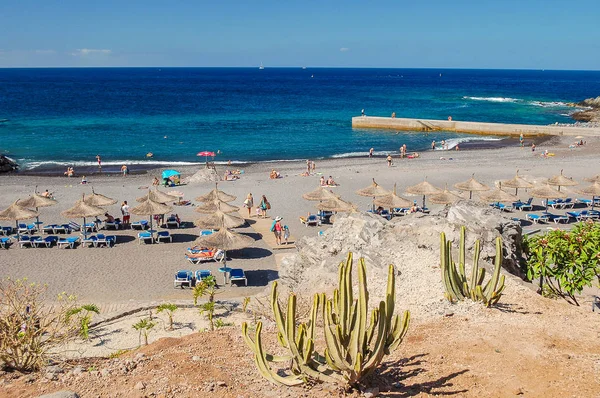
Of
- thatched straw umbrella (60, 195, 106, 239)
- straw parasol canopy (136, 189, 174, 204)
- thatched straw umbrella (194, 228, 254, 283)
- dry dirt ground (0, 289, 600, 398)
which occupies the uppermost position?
dry dirt ground (0, 289, 600, 398)

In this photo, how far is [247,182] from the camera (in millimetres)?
32344

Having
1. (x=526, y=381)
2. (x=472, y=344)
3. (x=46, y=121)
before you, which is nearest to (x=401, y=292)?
(x=472, y=344)

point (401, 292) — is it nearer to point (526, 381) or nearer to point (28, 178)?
point (526, 381)

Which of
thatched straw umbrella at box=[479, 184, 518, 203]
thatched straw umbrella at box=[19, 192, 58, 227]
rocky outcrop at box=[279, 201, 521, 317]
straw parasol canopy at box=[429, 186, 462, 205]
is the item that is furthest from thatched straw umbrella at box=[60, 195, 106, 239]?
thatched straw umbrella at box=[479, 184, 518, 203]

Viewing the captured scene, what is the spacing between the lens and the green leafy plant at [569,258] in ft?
34.9

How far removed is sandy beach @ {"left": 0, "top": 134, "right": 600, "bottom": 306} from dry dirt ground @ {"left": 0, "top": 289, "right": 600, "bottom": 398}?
8150 millimetres

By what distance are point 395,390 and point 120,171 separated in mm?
36511

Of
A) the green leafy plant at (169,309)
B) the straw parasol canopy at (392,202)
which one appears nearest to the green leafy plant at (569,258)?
the green leafy plant at (169,309)

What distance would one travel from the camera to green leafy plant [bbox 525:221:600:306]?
1064 cm

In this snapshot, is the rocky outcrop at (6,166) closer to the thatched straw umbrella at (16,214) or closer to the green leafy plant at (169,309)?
the thatched straw umbrella at (16,214)

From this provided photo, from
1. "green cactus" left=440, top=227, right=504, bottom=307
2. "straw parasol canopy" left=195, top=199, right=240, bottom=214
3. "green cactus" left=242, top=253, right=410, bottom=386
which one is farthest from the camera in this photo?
"straw parasol canopy" left=195, top=199, right=240, bottom=214

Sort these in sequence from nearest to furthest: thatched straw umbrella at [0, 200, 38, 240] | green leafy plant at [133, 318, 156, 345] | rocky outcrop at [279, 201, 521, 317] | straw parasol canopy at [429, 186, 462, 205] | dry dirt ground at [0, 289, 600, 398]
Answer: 1. dry dirt ground at [0, 289, 600, 398]
2. rocky outcrop at [279, 201, 521, 317]
3. green leafy plant at [133, 318, 156, 345]
4. thatched straw umbrella at [0, 200, 38, 240]
5. straw parasol canopy at [429, 186, 462, 205]

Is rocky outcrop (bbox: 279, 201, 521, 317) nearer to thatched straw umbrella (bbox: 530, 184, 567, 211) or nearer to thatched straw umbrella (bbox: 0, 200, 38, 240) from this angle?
thatched straw umbrella (bbox: 530, 184, 567, 211)

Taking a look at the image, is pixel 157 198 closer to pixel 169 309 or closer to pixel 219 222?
pixel 219 222
